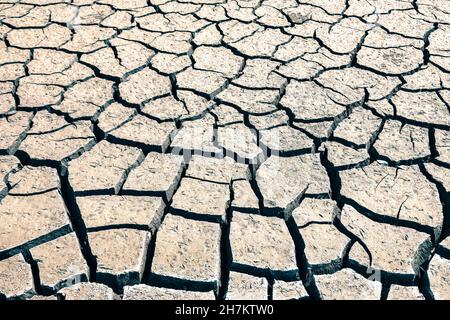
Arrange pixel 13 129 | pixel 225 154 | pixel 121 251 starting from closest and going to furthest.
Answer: pixel 121 251 < pixel 225 154 < pixel 13 129

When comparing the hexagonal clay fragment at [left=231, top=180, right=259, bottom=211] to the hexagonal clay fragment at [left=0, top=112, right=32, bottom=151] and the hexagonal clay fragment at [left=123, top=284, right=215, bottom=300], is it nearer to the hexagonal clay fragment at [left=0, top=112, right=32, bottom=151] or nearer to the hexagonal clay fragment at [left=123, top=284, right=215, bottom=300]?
the hexagonal clay fragment at [left=123, top=284, right=215, bottom=300]

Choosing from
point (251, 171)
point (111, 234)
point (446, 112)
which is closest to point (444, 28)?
point (446, 112)

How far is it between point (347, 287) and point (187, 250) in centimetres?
51

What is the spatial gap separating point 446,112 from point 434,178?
1.61ft

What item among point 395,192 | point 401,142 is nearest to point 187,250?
point 395,192

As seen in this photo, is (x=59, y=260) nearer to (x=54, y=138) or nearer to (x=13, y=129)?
(x=54, y=138)

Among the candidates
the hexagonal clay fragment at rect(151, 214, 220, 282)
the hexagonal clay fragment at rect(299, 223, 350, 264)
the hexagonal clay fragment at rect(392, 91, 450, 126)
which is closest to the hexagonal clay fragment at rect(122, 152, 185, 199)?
the hexagonal clay fragment at rect(151, 214, 220, 282)

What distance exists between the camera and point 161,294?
151 centimetres

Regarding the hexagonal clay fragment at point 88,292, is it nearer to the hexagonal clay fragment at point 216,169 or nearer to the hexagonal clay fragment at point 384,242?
the hexagonal clay fragment at point 216,169

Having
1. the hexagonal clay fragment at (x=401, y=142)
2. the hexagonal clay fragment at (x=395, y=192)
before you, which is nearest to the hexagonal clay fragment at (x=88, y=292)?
the hexagonal clay fragment at (x=395, y=192)

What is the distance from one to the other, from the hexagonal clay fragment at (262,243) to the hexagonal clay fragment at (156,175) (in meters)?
0.29

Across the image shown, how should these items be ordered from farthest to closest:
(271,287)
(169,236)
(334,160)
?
(334,160)
(169,236)
(271,287)

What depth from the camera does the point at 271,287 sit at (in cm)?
153

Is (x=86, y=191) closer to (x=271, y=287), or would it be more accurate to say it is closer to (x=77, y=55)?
(x=271, y=287)
